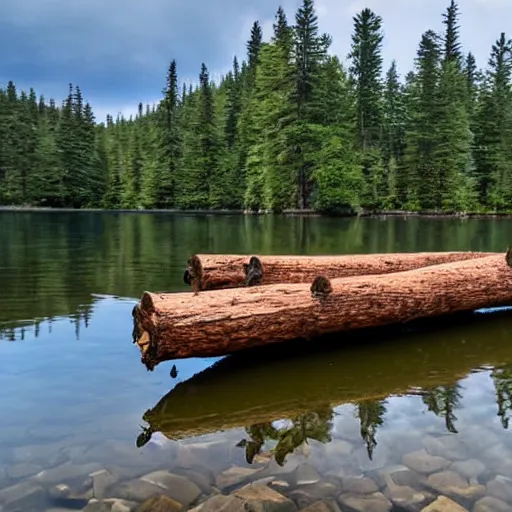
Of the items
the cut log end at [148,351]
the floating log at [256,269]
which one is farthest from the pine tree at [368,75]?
the cut log end at [148,351]

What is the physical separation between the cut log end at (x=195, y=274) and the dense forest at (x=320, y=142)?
125 ft

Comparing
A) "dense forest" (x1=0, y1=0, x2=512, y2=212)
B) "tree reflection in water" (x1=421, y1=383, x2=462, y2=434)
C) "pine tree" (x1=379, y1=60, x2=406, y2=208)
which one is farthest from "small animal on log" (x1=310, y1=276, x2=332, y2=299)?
"pine tree" (x1=379, y1=60, x2=406, y2=208)

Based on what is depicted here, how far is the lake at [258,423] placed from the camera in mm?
3074

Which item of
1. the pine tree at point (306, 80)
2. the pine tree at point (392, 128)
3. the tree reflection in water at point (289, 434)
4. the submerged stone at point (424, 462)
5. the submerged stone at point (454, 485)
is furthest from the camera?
the pine tree at point (392, 128)

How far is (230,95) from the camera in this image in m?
67.4

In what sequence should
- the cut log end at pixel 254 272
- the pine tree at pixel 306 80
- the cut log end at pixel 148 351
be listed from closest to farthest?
the cut log end at pixel 148 351 → the cut log end at pixel 254 272 → the pine tree at pixel 306 80

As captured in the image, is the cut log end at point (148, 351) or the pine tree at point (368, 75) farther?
the pine tree at point (368, 75)

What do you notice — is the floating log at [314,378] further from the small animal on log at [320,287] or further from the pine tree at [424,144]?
the pine tree at [424,144]

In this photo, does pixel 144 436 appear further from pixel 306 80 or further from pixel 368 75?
pixel 368 75

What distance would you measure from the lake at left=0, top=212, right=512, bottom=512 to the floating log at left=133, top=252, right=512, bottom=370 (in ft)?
0.97

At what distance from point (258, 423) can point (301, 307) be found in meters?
1.92

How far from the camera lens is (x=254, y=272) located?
692cm

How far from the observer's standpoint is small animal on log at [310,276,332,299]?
585 centimetres

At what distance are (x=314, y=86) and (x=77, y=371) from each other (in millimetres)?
44072
